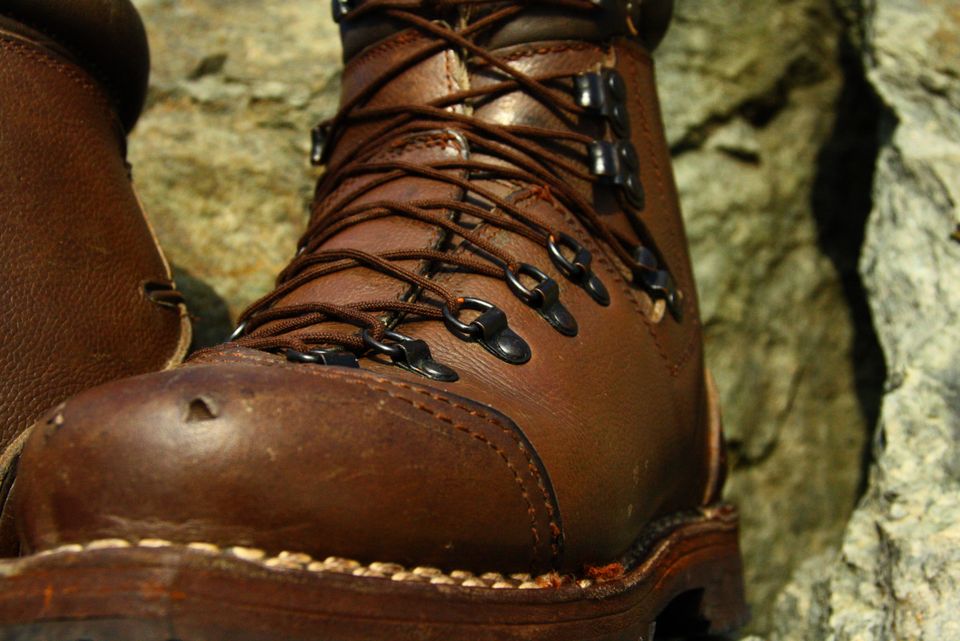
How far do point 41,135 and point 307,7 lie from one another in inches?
49.8

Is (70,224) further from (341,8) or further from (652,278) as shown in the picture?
(652,278)

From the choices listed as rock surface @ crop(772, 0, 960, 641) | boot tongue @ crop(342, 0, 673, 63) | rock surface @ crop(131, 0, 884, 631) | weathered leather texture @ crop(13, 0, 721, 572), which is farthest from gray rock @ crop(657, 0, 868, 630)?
boot tongue @ crop(342, 0, 673, 63)

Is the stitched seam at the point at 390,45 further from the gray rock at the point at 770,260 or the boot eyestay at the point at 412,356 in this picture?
the gray rock at the point at 770,260

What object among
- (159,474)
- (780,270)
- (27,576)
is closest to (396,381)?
(159,474)

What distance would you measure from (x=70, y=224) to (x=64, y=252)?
0.16 ft

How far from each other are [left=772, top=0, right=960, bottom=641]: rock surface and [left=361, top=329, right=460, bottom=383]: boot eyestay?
0.71m

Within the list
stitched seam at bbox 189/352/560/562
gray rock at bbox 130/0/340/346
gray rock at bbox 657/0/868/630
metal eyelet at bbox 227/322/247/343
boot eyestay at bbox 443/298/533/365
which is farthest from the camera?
gray rock at bbox 657/0/868/630

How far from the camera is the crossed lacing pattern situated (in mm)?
1201

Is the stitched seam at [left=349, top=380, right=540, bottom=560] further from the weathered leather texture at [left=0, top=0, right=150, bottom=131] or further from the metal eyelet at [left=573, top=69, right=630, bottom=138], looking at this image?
the weathered leather texture at [left=0, top=0, right=150, bottom=131]

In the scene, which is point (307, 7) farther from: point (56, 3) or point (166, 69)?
point (56, 3)

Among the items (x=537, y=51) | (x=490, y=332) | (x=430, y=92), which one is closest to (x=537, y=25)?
(x=537, y=51)


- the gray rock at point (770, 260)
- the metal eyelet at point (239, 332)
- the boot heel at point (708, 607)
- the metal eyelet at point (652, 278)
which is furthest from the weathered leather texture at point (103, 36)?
the gray rock at point (770, 260)

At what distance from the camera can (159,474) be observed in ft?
2.85

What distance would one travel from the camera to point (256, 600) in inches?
33.2
